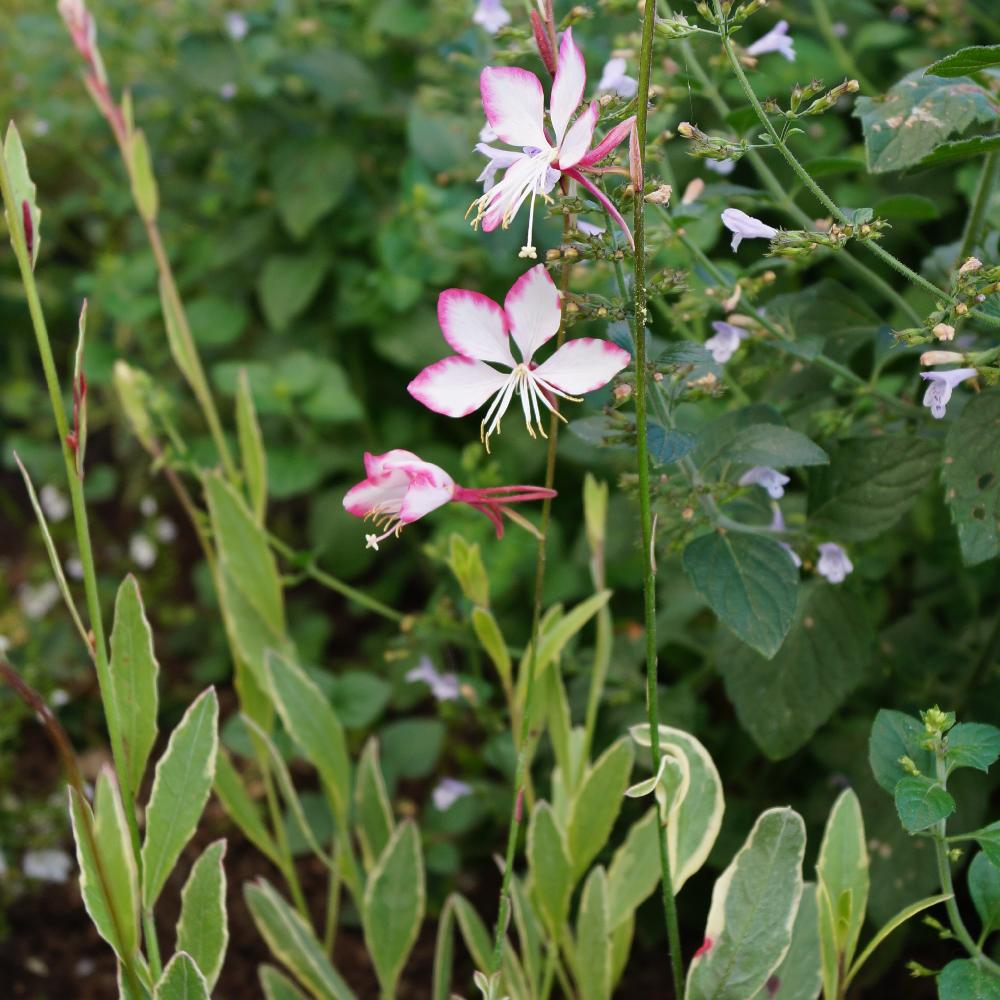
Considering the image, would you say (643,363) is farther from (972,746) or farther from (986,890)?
(986,890)

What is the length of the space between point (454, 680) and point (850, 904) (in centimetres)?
56

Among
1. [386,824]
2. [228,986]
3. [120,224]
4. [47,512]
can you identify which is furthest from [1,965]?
[120,224]

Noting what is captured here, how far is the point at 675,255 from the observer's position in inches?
53.9

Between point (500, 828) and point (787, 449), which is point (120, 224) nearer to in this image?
point (500, 828)

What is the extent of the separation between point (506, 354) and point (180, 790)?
45cm

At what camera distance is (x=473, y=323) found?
670 mm

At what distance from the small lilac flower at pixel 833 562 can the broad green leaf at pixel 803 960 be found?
0.25 m

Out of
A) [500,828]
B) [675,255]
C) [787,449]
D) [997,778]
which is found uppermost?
[787,449]

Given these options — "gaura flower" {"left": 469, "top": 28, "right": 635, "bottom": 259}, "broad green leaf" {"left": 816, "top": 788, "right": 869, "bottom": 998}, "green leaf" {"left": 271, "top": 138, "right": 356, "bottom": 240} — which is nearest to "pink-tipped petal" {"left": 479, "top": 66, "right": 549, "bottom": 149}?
"gaura flower" {"left": 469, "top": 28, "right": 635, "bottom": 259}

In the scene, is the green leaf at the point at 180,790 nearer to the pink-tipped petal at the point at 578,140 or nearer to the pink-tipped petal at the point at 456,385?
the pink-tipped petal at the point at 456,385

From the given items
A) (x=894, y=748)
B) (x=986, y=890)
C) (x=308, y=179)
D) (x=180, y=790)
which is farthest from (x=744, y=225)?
(x=308, y=179)

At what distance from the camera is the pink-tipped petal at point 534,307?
25.9 inches

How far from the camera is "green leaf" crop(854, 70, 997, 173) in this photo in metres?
0.86

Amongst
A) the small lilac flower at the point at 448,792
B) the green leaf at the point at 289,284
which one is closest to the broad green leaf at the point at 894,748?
the small lilac flower at the point at 448,792
